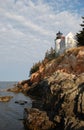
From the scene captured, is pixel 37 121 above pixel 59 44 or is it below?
below

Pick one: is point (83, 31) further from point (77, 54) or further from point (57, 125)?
point (57, 125)

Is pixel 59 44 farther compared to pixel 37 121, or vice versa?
pixel 59 44

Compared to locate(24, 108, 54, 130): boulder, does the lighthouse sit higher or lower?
higher

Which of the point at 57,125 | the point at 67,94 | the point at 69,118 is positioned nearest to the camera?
the point at 69,118

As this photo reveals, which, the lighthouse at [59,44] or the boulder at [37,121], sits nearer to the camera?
the boulder at [37,121]

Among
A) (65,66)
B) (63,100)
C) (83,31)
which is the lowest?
(63,100)

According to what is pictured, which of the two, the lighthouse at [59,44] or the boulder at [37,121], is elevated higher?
the lighthouse at [59,44]

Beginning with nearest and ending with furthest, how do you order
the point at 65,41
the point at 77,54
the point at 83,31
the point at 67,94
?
the point at 67,94 < the point at 77,54 < the point at 83,31 < the point at 65,41

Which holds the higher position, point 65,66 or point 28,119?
point 65,66

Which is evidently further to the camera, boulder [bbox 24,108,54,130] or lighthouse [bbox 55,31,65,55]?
lighthouse [bbox 55,31,65,55]

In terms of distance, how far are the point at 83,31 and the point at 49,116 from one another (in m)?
46.1

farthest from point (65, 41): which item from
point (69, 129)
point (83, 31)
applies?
point (69, 129)

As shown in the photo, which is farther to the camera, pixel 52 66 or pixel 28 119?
pixel 52 66

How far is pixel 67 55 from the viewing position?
71812mm
